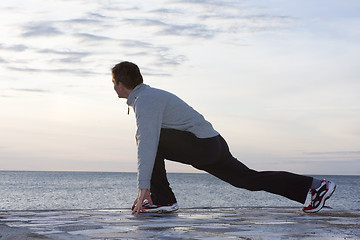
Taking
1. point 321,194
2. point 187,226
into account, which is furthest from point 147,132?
point 321,194

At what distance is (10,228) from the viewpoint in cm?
366

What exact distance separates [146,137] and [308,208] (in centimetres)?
173

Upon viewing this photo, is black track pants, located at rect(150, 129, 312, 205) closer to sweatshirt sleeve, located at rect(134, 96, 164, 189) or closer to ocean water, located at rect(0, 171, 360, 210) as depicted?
sweatshirt sleeve, located at rect(134, 96, 164, 189)

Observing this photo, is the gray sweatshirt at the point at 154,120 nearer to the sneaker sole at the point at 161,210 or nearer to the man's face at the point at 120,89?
the man's face at the point at 120,89

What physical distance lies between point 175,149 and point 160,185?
445 mm

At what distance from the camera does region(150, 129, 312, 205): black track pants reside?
16.0 feet

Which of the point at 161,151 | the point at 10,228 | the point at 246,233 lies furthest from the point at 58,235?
the point at 161,151

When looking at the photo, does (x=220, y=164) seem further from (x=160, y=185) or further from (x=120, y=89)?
(x=120, y=89)

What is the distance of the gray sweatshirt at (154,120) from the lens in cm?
460

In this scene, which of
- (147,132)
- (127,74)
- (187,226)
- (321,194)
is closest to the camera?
(187,226)

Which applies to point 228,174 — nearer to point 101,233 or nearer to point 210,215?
point 210,215

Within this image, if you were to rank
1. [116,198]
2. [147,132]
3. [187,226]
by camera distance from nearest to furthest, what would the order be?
[187,226] → [147,132] → [116,198]

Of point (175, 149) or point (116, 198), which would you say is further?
point (116, 198)

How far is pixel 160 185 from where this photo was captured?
16.9 ft
